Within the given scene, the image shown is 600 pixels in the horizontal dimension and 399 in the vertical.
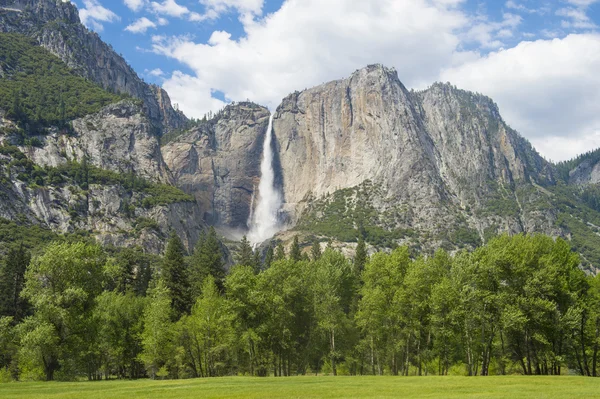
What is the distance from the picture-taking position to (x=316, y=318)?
180 ft

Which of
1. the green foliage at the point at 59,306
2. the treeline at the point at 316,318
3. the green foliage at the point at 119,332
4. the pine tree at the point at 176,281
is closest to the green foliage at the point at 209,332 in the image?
the treeline at the point at 316,318

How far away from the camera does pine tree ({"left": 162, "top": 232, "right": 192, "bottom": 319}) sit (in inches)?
2485

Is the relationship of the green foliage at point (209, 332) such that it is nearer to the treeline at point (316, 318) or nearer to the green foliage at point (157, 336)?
the treeline at point (316, 318)

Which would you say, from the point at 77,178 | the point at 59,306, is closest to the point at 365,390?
the point at 59,306

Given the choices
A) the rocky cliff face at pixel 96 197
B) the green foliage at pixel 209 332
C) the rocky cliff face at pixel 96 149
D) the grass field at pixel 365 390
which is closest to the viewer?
the grass field at pixel 365 390

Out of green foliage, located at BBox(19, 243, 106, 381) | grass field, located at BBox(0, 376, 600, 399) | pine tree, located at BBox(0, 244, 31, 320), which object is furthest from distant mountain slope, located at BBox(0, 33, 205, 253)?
grass field, located at BBox(0, 376, 600, 399)

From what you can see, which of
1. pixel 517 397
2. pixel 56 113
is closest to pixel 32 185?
pixel 56 113

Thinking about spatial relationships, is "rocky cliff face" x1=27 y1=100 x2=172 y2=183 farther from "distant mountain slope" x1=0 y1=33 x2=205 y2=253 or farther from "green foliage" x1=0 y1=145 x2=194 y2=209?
"green foliage" x1=0 y1=145 x2=194 y2=209

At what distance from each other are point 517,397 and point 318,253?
84.0m

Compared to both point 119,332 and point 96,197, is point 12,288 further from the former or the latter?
point 96,197

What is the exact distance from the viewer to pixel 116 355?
5388 centimetres

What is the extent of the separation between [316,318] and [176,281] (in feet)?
69.0

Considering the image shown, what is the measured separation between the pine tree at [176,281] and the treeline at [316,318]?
140 millimetres

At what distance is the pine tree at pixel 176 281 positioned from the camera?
6312cm
